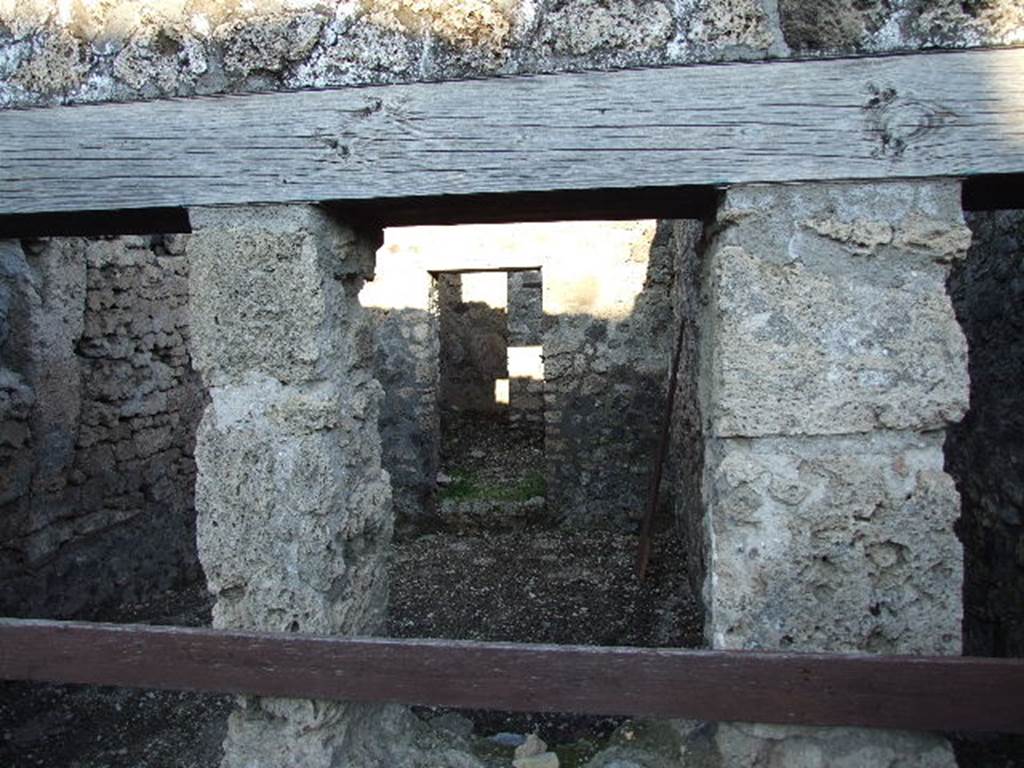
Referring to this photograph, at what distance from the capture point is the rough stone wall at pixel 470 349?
10.1 m

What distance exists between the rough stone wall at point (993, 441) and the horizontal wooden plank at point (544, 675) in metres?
1.89

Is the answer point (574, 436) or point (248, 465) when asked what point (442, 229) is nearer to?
point (574, 436)

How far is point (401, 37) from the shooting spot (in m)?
1.98

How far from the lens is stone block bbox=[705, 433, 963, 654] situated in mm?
1889

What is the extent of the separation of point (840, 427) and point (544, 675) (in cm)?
89

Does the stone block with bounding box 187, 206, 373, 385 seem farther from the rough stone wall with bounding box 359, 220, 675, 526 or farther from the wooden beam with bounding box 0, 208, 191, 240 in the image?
the rough stone wall with bounding box 359, 220, 675, 526

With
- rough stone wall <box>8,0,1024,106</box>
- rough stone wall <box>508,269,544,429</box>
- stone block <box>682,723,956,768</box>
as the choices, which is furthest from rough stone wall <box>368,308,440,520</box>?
stone block <box>682,723,956,768</box>

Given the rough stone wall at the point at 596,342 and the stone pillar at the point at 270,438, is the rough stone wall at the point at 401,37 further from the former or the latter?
the rough stone wall at the point at 596,342

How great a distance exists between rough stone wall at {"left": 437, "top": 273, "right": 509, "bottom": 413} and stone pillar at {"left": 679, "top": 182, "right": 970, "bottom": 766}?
322 inches

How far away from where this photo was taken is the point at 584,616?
185 inches

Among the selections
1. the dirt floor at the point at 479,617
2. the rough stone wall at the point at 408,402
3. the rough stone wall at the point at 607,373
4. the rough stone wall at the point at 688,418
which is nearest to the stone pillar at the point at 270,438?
the dirt floor at the point at 479,617

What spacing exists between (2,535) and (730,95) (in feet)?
13.2

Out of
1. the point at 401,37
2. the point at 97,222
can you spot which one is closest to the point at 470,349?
the point at 97,222

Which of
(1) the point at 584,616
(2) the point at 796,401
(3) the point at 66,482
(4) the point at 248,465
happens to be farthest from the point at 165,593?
(2) the point at 796,401
